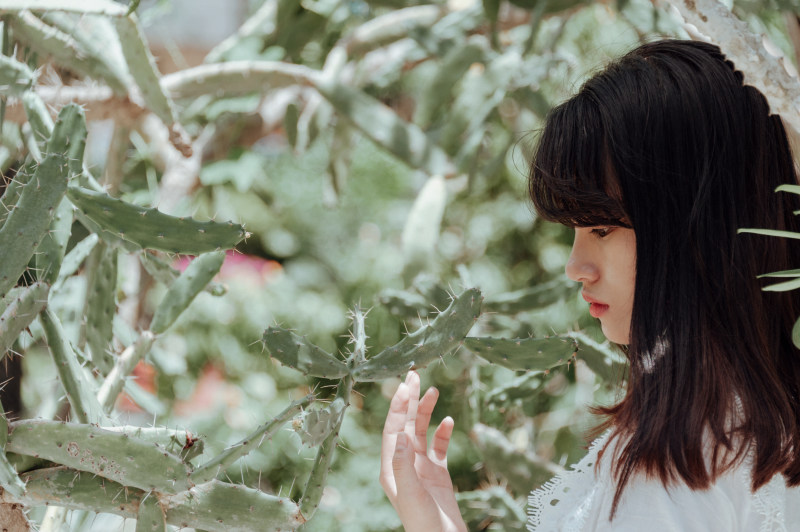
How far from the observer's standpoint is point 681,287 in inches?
32.4

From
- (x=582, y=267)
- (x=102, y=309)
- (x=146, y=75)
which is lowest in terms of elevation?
(x=102, y=309)

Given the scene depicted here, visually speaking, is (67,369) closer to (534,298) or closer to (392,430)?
(392,430)

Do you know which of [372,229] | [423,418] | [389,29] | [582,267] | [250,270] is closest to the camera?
[582,267]

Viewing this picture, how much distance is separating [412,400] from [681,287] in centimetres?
32

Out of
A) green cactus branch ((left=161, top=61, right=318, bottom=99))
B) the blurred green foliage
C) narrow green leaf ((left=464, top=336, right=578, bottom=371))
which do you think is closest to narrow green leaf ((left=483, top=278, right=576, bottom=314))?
the blurred green foliage

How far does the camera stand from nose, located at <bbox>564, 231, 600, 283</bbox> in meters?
0.86

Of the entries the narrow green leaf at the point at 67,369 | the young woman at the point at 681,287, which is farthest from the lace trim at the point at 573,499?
the narrow green leaf at the point at 67,369

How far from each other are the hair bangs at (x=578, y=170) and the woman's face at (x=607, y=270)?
16 millimetres

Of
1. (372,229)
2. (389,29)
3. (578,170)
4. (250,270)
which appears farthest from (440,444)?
(372,229)

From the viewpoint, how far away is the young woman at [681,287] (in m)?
0.77

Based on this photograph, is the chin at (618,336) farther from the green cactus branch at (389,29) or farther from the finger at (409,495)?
the green cactus branch at (389,29)

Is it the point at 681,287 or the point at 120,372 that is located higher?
the point at 681,287

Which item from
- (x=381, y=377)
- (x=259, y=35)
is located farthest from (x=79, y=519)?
(x=259, y=35)

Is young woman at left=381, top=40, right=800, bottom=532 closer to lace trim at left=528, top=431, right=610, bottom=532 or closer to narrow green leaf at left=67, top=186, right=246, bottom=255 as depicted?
lace trim at left=528, top=431, right=610, bottom=532
